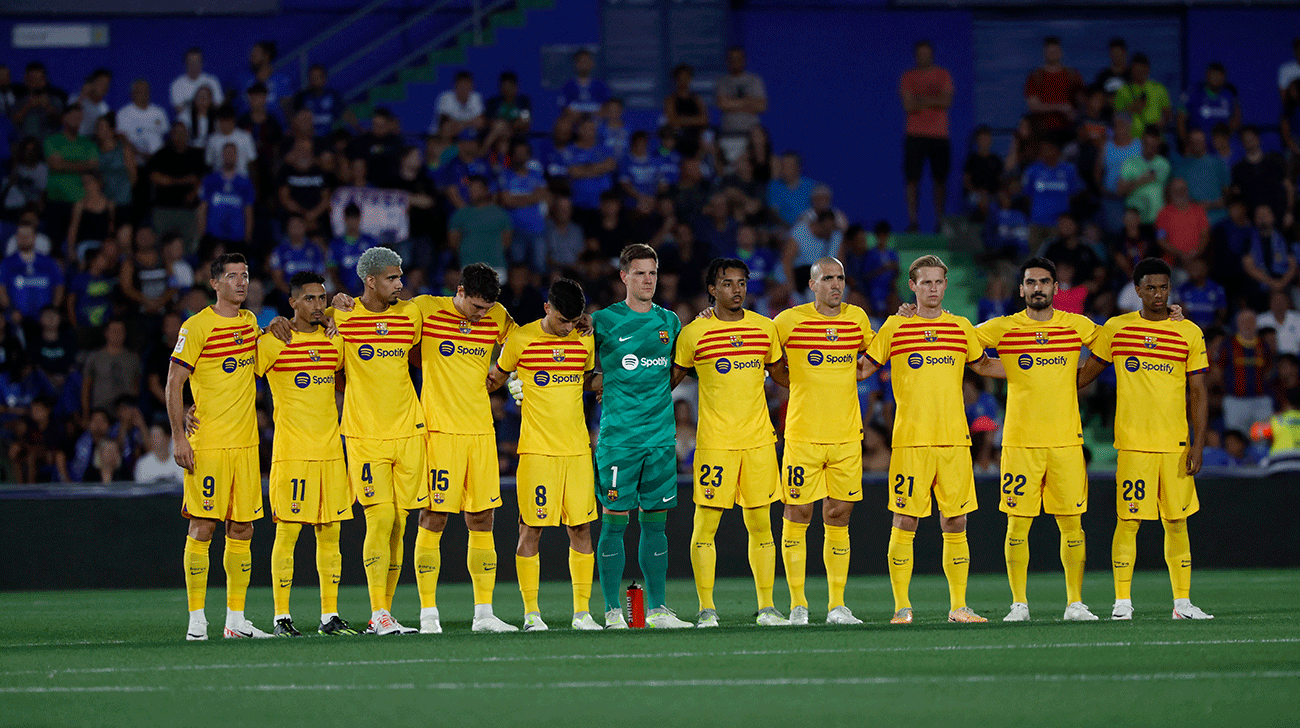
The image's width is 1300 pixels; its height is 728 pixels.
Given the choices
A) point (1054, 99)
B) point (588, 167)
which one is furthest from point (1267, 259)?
point (588, 167)

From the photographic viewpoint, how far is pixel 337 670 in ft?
26.1

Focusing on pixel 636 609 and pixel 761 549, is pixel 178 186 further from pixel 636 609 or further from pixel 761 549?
pixel 761 549

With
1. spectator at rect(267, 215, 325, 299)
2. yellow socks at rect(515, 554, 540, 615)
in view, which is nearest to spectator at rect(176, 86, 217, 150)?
spectator at rect(267, 215, 325, 299)

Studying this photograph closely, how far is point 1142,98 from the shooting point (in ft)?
68.1

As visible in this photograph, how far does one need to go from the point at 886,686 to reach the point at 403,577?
29.0ft

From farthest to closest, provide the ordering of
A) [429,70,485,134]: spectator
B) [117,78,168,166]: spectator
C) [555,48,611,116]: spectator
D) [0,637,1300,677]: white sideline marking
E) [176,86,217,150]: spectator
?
[555,48,611,116]: spectator < [429,70,485,134]: spectator < [117,78,168,166]: spectator < [176,86,217,150]: spectator < [0,637,1300,677]: white sideline marking

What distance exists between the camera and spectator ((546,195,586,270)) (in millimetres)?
18312

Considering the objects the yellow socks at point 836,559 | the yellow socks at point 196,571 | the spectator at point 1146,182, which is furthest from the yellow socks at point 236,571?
the spectator at point 1146,182

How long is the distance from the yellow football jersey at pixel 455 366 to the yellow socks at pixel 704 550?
145cm

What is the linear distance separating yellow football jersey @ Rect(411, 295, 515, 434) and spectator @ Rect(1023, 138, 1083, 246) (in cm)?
1096

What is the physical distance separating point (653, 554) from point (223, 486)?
105 inches

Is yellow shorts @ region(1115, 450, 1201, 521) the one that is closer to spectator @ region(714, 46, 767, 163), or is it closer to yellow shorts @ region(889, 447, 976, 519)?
yellow shorts @ region(889, 447, 976, 519)

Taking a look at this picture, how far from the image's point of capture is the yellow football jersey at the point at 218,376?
1004 centimetres

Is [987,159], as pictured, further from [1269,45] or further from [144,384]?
[144,384]
